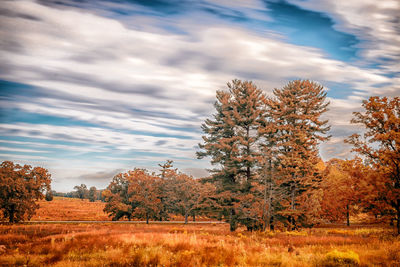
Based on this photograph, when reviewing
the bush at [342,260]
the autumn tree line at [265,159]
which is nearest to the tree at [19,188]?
the autumn tree line at [265,159]

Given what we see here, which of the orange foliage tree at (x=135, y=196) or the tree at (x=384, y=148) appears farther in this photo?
the orange foliage tree at (x=135, y=196)

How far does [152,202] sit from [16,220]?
17.6 m

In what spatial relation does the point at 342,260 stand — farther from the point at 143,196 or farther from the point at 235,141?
the point at 143,196

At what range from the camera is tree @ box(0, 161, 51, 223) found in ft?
99.2

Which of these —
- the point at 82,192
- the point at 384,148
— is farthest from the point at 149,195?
the point at 82,192

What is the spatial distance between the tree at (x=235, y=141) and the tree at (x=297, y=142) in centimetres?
236

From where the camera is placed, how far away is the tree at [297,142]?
2617 centimetres

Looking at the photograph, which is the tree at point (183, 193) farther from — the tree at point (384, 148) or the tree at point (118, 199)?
the tree at point (384, 148)

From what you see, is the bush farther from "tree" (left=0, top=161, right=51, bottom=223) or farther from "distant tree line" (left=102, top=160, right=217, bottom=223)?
"tree" (left=0, top=161, right=51, bottom=223)

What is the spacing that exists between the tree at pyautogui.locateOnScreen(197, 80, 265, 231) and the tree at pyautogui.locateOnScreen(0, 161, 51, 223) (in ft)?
67.2

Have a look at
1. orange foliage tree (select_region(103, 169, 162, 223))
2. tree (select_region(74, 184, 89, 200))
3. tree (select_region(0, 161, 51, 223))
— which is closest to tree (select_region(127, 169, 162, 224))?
orange foliage tree (select_region(103, 169, 162, 223))

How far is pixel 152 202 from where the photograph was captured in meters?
42.1

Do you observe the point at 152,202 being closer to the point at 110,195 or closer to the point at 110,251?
the point at 110,195

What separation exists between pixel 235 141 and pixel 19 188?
82.3 ft
